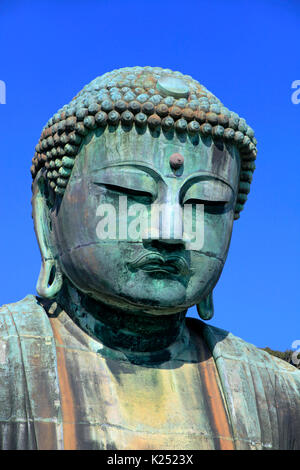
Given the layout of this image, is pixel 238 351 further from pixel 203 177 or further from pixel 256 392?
pixel 203 177

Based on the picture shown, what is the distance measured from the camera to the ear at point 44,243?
1098cm

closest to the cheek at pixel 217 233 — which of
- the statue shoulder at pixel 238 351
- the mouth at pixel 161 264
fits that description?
the mouth at pixel 161 264

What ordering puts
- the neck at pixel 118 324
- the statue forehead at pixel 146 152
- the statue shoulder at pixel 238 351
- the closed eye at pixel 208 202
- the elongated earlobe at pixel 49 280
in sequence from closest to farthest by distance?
1. the statue forehead at pixel 146 152
2. the closed eye at pixel 208 202
3. the neck at pixel 118 324
4. the elongated earlobe at pixel 49 280
5. the statue shoulder at pixel 238 351

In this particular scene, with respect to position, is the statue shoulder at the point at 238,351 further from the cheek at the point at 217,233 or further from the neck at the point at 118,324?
the cheek at the point at 217,233

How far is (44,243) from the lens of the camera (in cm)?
1121

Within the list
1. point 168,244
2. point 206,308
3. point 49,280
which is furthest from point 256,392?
point 49,280

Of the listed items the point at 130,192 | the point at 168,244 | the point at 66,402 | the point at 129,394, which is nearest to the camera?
the point at 66,402

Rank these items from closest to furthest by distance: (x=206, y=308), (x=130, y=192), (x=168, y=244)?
(x=168, y=244)
(x=130, y=192)
(x=206, y=308)

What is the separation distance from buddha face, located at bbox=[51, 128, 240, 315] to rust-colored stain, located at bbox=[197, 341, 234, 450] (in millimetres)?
796

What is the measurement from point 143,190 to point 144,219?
0.26 m

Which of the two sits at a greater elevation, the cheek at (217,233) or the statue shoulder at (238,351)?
the cheek at (217,233)
